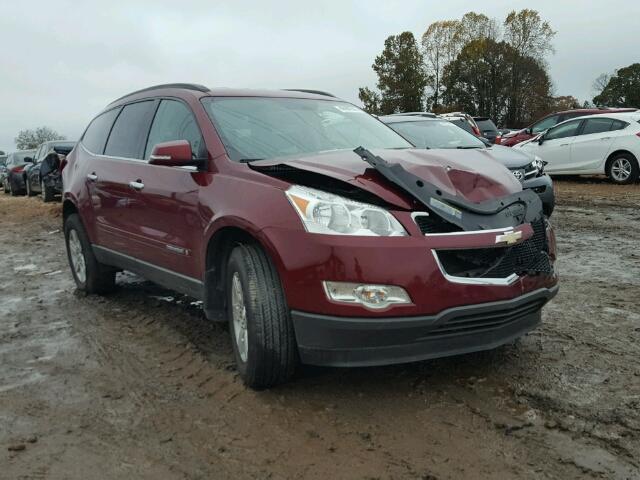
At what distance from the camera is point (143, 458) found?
283 cm

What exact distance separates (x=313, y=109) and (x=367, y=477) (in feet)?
9.27

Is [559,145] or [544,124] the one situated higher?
[544,124]

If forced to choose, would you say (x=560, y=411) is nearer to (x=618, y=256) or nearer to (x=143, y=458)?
(x=143, y=458)

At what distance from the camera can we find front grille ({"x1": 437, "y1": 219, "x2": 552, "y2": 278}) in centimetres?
309

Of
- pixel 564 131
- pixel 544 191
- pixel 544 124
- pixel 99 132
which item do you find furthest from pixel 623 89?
pixel 99 132

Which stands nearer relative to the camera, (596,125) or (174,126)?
(174,126)

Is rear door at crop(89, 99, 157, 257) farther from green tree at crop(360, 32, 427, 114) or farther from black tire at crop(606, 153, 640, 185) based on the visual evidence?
green tree at crop(360, 32, 427, 114)

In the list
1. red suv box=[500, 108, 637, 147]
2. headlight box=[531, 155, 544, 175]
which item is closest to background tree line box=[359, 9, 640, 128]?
red suv box=[500, 108, 637, 147]

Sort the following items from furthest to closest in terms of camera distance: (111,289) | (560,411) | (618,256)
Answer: (618,256) → (111,289) → (560,411)

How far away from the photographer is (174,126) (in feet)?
14.8

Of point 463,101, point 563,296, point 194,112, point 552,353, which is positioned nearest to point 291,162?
point 194,112

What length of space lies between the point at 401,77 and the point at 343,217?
205 ft

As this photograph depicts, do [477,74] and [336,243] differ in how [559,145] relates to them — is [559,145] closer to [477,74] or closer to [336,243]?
[336,243]

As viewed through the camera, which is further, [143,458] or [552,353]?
[552,353]
